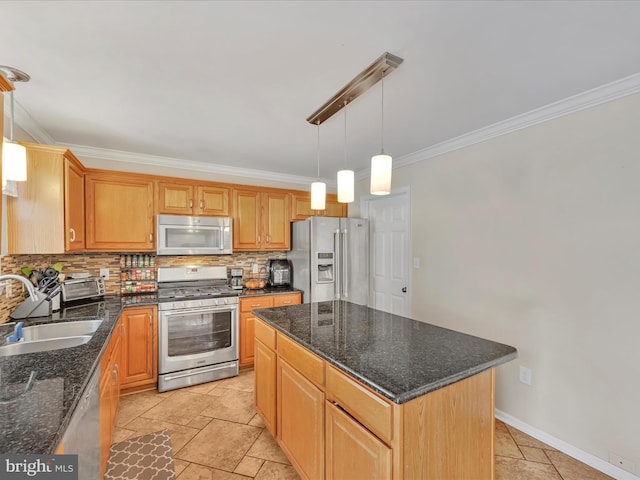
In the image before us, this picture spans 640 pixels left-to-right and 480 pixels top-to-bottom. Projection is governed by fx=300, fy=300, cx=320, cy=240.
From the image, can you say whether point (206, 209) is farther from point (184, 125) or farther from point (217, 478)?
point (217, 478)

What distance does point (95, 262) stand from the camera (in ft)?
10.3

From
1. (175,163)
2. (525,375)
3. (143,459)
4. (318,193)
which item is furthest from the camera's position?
(175,163)

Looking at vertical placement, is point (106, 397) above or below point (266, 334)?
below

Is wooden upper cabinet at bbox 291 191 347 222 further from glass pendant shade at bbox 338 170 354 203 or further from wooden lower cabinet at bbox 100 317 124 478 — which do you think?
wooden lower cabinet at bbox 100 317 124 478

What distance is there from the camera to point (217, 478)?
6.14 ft

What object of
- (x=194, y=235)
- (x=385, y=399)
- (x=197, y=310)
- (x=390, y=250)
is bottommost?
(x=197, y=310)

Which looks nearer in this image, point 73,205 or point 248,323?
point 73,205

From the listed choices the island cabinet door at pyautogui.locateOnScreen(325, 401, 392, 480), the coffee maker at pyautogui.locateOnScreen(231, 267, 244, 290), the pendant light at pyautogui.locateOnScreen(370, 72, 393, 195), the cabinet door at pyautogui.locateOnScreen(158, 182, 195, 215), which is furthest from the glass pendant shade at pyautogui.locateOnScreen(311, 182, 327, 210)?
the coffee maker at pyautogui.locateOnScreen(231, 267, 244, 290)

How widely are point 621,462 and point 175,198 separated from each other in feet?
13.8

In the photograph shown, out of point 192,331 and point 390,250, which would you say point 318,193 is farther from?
point 192,331

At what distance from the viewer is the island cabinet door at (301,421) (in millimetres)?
1545

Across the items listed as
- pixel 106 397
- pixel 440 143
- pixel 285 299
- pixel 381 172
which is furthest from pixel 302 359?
pixel 440 143

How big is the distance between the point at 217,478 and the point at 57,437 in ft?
4.36

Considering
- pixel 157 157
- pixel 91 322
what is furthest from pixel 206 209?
pixel 91 322
